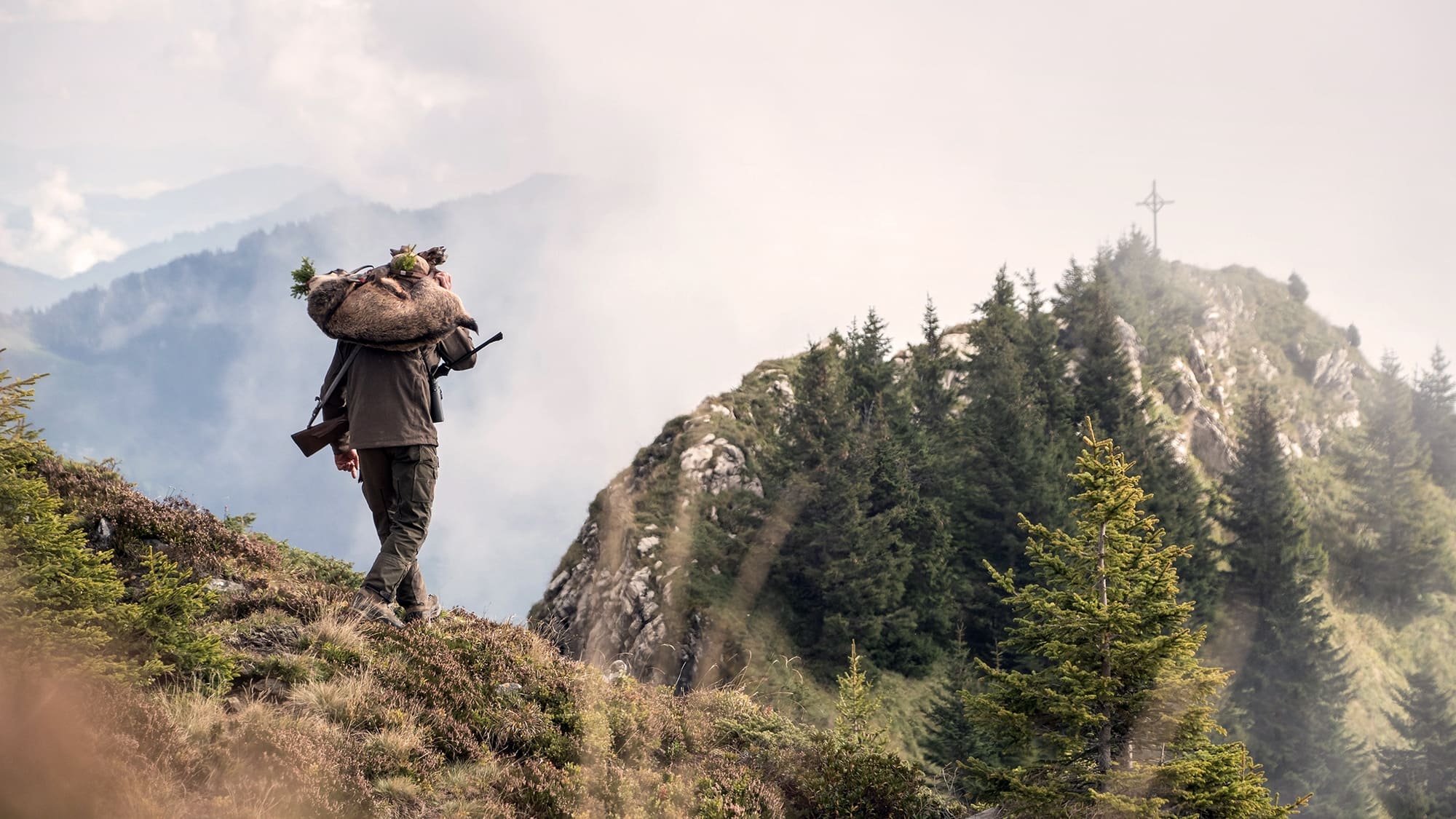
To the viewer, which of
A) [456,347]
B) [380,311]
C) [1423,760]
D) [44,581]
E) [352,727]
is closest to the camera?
[44,581]

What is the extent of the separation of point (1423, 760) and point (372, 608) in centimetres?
3675

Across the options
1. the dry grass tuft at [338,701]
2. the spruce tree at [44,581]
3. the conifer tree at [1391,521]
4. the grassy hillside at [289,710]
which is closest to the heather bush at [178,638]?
the grassy hillside at [289,710]

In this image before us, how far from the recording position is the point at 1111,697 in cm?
749

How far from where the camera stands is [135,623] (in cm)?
526

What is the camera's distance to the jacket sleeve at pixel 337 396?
25.6ft

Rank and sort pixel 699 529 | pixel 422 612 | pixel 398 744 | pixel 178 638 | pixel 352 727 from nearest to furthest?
pixel 178 638
pixel 398 744
pixel 352 727
pixel 422 612
pixel 699 529

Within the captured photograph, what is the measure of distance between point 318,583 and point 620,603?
25554mm

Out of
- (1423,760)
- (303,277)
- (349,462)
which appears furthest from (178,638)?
(1423,760)

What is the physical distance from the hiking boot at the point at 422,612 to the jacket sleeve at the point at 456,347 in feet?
8.14

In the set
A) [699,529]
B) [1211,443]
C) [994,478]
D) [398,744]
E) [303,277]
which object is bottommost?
[398,744]

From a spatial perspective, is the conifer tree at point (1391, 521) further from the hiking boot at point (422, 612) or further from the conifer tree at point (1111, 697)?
the hiking boot at point (422, 612)

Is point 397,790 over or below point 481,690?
below

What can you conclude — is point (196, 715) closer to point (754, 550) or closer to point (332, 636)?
point (332, 636)

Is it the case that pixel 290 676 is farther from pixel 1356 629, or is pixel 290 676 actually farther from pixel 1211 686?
pixel 1356 629
